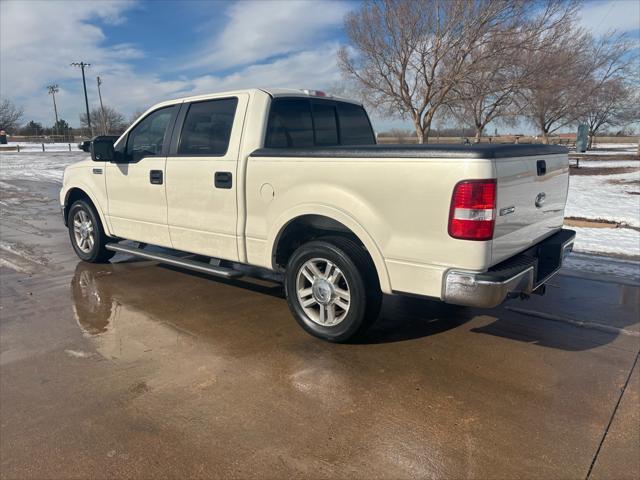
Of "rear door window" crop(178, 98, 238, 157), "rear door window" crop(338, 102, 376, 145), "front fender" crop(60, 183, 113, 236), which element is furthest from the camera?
"front fender" crop(60, 183, 113, 236)

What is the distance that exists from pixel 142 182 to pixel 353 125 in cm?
233

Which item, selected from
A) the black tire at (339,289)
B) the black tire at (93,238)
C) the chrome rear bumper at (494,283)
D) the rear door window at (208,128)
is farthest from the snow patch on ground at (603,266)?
the black tire at (93,238)

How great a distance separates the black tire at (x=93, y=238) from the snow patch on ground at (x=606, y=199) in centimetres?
819

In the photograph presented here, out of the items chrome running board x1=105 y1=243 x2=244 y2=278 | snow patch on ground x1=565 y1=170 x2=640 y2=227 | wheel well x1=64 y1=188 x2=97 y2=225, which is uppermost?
wheel well x1=64 y1=188 x2=97 y2=225

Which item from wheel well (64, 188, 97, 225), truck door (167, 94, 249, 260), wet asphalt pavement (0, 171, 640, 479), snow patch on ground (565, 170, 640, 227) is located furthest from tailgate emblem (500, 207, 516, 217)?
snow patch on ground (565, 170, 640, 227)

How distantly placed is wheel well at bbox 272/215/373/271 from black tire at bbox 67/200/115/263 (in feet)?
9.78

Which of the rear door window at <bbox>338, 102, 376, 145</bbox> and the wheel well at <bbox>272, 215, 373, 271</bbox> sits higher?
the rear door window at <bbox>338, 102, 376, 145</bbox>

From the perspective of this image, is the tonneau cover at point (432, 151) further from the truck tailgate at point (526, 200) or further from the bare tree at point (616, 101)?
the bare tree at point (616, 101)

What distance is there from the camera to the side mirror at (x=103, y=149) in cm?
539

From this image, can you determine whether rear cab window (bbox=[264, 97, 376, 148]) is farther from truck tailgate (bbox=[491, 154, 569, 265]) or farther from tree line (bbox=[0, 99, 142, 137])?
tree line (bbox=[0, 99, 142, 137])

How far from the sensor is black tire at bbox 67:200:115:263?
20.3 ft

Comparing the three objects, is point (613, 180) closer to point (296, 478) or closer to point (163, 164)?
point (163, 164)

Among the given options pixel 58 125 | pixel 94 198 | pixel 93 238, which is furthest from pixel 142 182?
pixel 58 125

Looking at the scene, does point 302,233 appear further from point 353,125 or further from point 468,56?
point 468,56
